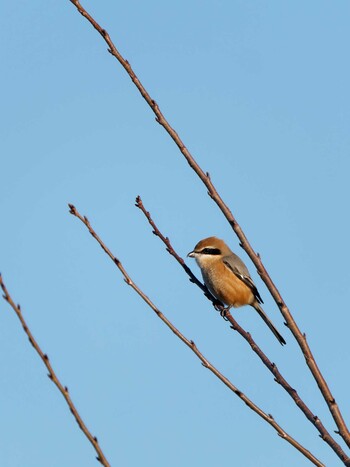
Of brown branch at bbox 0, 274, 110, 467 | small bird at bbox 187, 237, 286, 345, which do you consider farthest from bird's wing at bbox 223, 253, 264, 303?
brown branch at bbox 0, 274, 110, 467

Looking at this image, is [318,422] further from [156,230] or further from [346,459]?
[156,230]

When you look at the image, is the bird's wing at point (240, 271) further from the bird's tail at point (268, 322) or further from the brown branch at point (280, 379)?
the brown branch at point (280, 379)

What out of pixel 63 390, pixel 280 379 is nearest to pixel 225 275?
pixel 280 379

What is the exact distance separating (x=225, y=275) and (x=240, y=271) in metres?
0.18

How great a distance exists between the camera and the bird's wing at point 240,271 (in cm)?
864

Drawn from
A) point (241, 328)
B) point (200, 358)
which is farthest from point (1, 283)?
point (241, 328)

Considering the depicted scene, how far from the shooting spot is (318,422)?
9.32ft

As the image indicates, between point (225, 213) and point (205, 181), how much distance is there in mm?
147

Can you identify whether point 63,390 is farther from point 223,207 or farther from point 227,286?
point 227,286

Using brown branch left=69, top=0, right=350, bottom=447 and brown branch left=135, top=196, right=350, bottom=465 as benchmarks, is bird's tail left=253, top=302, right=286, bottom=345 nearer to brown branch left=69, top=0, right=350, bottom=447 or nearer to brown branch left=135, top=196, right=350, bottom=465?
brown branch left=135, top=196, right=350, bottom=465

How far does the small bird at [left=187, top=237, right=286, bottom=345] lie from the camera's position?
28.0 feet

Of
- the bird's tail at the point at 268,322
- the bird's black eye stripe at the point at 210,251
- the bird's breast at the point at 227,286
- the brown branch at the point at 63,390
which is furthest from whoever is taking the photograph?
the bird's black eye stripe at the point at 210,251

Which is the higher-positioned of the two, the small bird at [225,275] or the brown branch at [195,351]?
the small bird at [225,275]

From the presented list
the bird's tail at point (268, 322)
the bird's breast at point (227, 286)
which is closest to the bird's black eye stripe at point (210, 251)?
the bird's breast at point (227, 286)
